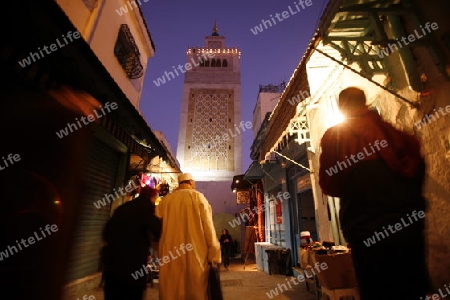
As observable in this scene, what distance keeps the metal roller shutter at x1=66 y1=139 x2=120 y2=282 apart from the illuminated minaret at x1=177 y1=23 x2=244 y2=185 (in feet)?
58.1

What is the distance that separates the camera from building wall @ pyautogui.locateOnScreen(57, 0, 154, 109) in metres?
6.10

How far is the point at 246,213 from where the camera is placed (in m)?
18.3

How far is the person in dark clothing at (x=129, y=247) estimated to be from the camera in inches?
129

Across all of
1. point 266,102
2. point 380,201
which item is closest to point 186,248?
point 380,201

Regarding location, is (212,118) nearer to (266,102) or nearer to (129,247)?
(266,102)

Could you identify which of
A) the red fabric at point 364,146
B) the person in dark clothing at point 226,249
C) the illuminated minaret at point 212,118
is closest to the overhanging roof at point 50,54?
the red fabric at point 364,146

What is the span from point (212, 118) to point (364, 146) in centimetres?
2671

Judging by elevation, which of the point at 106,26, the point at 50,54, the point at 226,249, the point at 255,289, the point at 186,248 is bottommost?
the point at 255,289

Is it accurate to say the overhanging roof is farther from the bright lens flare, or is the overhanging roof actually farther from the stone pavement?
the bright lens flare

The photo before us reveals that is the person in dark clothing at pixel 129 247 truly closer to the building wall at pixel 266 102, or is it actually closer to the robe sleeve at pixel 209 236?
the robe sleeve at pixel 209 236

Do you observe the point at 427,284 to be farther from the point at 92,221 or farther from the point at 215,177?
the point at 215,177

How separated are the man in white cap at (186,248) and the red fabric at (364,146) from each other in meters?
2.32

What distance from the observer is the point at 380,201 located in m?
1.56

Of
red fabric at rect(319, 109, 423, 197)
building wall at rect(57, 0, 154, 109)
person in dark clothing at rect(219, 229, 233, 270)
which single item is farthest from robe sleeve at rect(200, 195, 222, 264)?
person in dark clothing at rect(219, 229, 233, 270)
